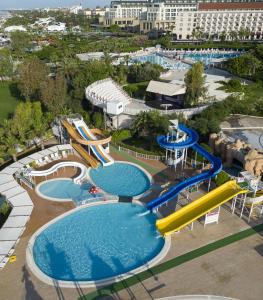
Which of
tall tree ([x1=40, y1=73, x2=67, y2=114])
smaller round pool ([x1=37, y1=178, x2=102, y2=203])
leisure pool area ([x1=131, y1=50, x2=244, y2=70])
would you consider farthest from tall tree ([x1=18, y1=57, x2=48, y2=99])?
leisure pool area ([x1=131, y1=50, x2=244, y2=70])

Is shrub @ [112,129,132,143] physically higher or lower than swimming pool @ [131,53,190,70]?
lower

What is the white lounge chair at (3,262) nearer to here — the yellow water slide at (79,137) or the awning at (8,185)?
the awning at (8,185)

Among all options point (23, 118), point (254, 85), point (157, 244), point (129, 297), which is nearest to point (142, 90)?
point (254, 85)

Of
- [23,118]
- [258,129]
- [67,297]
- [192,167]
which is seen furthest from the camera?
[258,129]

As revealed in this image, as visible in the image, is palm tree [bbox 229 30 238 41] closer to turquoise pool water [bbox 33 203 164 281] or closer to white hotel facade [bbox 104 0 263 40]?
white hotel facade [bbox 104 0 263 40]

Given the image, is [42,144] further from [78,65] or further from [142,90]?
[78,65]

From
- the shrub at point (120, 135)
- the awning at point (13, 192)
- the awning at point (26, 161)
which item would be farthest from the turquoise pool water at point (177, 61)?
the awning at point (13, 192)
